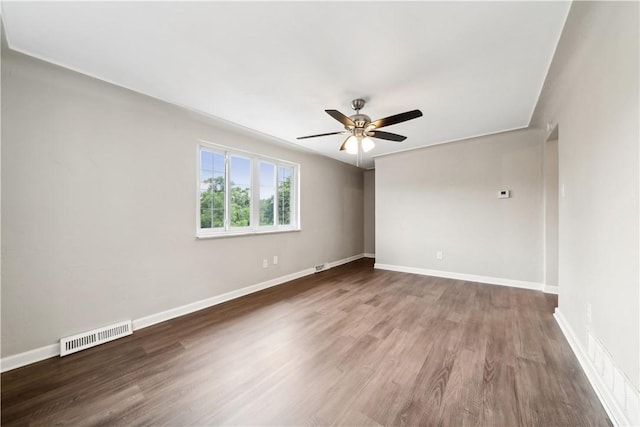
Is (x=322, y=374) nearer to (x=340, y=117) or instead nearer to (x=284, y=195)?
(x=340, y=117)

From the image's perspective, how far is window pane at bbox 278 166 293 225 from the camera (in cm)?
430

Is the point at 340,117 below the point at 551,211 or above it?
above

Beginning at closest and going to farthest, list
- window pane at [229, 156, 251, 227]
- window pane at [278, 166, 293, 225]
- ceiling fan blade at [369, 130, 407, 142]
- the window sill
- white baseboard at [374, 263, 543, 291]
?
1. ceiling fan blade at [369, 130, 407, 142]
2. the window sill
3. window pane at [229, 156, 251, 227]
4. white baseboard at [374, 263, 543, 291]
5. window pane at [278, 166, 293, 225]

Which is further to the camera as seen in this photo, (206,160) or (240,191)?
(240,191)

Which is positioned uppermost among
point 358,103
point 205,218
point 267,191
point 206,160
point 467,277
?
point 358,103

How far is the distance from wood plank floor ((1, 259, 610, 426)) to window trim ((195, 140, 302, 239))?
105 centimetres

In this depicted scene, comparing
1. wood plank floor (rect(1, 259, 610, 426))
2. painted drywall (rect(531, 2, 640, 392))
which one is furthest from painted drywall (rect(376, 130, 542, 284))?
painted drywall (rect(531, 2, 640, 392))

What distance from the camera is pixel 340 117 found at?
229 centimetres

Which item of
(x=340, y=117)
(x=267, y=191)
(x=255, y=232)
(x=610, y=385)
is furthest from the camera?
(x=267, y=191)

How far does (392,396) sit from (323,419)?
0.48 meters

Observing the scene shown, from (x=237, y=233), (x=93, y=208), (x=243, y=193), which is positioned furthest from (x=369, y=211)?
(x=93, y=208)

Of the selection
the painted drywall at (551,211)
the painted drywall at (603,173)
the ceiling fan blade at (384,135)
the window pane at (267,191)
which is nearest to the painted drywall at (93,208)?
the window pane at (267,191)

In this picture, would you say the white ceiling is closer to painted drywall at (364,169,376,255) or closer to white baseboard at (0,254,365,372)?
white baseboard at (0,254,365,372)

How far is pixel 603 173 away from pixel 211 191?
368 cm
